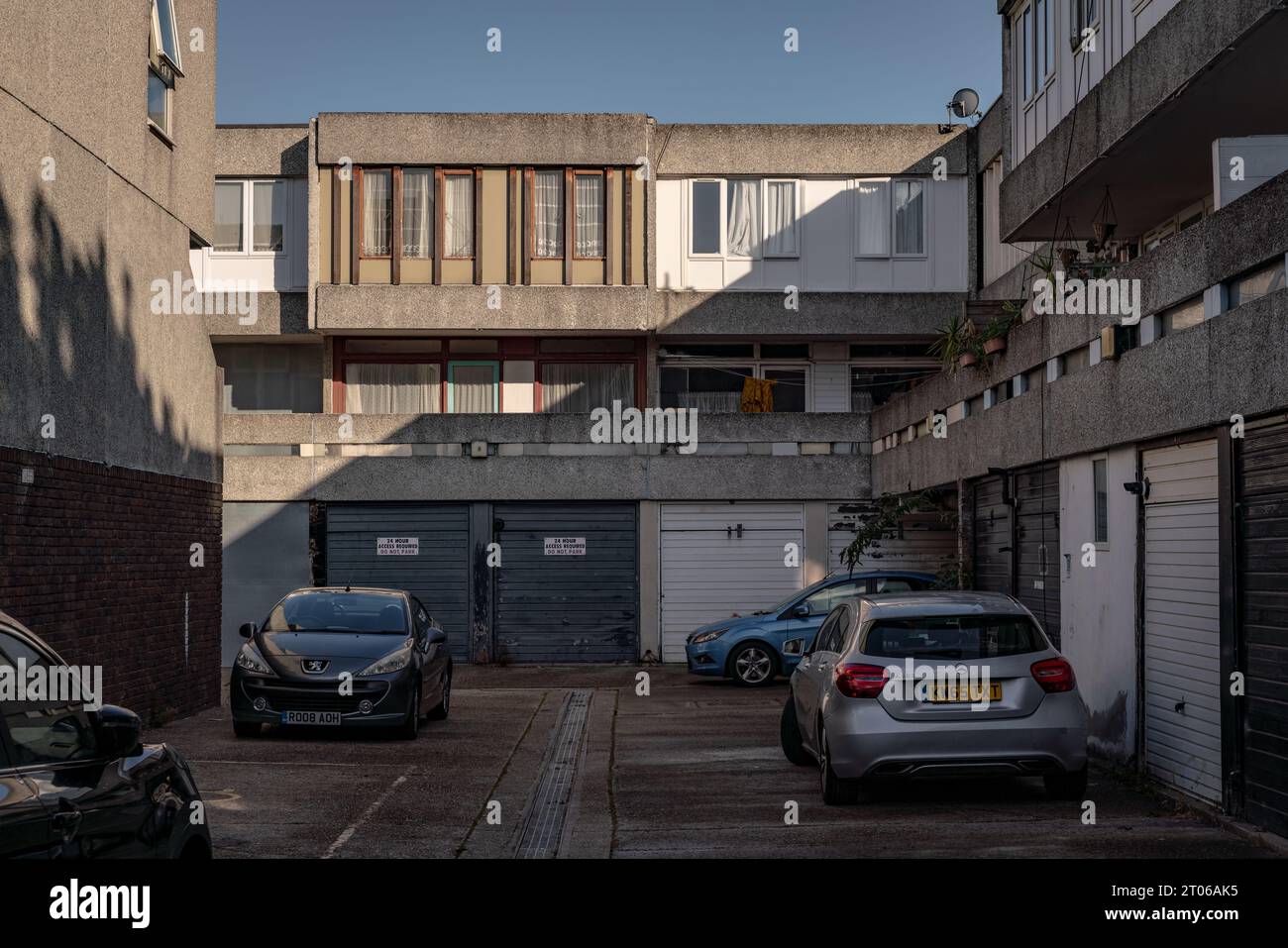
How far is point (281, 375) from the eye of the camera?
2975 centimetres

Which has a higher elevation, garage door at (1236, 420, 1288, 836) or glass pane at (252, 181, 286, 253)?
glass pane at (252, 181, 286, 253)

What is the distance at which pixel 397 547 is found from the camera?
2762 centimetres

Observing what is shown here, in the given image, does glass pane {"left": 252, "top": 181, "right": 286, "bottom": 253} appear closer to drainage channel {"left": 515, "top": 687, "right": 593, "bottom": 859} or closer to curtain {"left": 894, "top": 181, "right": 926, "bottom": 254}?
curtain {"left": 894, "top": 181, "right": 926, "bottom": 254}

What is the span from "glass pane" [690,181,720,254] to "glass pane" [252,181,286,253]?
25.7ft

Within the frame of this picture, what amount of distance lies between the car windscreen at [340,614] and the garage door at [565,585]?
10305mm

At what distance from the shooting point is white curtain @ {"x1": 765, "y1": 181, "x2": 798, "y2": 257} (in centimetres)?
2909

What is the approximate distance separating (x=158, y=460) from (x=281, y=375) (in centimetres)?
1271

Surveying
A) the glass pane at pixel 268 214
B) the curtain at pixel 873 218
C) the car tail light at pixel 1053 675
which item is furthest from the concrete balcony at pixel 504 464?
the car tail light at pixel 1053 675

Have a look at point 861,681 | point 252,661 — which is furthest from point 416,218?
point 861,681

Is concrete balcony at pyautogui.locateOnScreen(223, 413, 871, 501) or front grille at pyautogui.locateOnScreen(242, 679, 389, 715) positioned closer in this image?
front grille at pyautogui.locateOnScreen(242, 679, 389, 715)

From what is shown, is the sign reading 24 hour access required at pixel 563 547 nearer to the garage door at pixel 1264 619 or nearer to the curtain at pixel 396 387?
the curtain at pixel 396 387

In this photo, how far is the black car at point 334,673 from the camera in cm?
1514

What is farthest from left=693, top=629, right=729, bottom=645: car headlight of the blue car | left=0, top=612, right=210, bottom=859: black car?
left=0, top=612, right=210, bottom=859: black car
